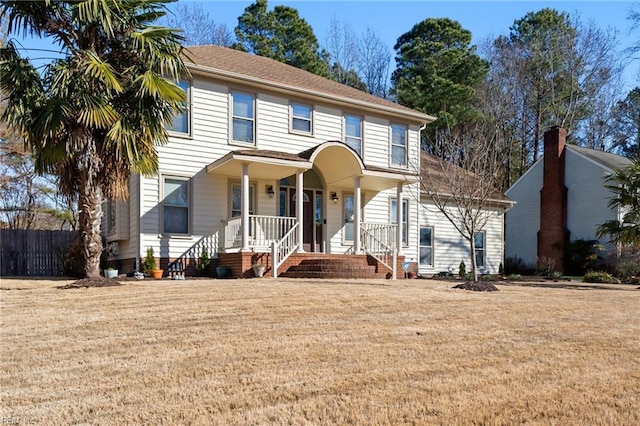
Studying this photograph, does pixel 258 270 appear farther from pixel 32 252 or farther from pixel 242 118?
pixel 32 252

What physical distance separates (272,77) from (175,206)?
17.0ft

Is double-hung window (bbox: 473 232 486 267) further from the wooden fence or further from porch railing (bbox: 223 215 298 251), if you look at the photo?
the wooden fence

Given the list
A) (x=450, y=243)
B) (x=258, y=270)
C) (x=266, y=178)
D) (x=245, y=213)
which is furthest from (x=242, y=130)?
(x=450, y=243)

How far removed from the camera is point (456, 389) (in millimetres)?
4562

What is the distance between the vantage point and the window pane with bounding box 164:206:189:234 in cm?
1413

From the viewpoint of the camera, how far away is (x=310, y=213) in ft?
55.0

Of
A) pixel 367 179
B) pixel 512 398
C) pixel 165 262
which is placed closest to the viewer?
pixel 512 398

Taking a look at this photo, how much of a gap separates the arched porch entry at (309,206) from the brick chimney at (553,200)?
12345 millimetres

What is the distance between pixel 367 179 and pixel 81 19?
9.27 metres

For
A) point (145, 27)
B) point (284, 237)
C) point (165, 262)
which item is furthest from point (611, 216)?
point (145, 27)

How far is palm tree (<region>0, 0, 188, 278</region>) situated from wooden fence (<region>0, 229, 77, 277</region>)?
597cm

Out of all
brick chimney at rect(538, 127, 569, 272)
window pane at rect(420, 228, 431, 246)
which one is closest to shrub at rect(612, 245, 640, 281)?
brick chimney at rect(538, 127, 569, 272)

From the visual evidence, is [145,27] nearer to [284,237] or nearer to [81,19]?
[81,19]

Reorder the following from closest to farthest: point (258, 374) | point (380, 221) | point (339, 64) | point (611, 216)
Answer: point (258, 374)
point (380, 221)
point (611, 216)
point (339, 64)
